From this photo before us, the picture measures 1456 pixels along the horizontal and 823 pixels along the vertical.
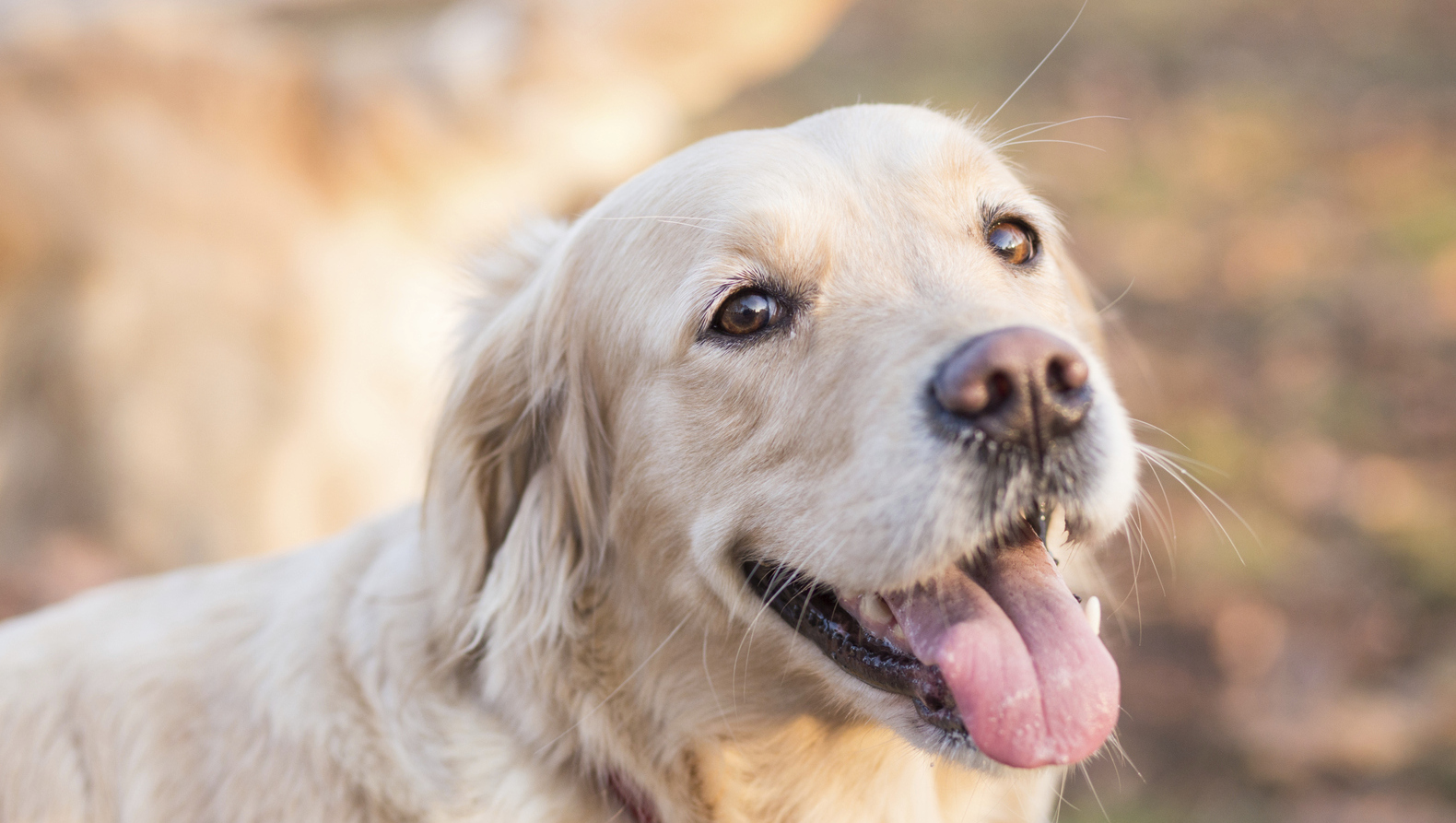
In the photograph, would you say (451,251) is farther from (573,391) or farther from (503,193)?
(503,193)

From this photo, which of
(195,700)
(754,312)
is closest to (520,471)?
(754,312)

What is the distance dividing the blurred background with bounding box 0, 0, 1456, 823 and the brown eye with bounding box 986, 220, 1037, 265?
90.6 inches

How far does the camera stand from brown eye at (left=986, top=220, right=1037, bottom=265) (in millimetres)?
2338

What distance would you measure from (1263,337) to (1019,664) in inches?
203

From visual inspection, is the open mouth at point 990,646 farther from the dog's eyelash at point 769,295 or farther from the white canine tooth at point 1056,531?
the dog's eyelash at point 769,295

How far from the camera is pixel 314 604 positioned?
97.4 inches

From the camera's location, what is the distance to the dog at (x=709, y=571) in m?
1.90

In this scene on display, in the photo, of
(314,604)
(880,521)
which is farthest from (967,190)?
(314,604)

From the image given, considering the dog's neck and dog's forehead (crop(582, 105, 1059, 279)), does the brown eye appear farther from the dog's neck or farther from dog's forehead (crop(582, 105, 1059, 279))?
the dog's neck

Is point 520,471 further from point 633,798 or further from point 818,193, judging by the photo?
point 818,193

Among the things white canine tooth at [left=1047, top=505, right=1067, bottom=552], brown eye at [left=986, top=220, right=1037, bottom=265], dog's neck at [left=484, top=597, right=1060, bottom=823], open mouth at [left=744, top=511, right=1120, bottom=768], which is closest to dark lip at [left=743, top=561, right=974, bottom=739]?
open mouth at [left=744, top=511, right=1120, bottom=768]

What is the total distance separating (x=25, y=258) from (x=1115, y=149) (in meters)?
7.11

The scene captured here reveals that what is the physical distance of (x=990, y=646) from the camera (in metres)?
1.88

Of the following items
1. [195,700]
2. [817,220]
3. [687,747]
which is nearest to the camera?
[817,220]
